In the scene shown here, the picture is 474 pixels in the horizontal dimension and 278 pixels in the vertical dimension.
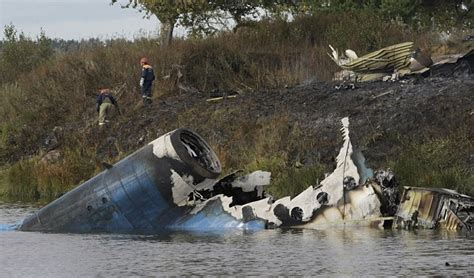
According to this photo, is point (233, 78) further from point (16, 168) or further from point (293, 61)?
point (16, 168)

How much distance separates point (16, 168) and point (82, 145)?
199 cm

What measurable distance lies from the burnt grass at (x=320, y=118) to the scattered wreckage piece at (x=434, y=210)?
3589 millimetres

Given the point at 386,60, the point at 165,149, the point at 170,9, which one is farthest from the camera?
the point at 170,9

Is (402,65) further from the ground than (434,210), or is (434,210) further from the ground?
(402,65)

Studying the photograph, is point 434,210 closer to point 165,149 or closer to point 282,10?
point 165,149

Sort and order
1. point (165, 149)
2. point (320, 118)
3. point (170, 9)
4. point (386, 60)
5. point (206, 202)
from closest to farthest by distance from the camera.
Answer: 1. point (165, 149)
2. point (206, 202)
3. point (320, 118)
4. point (386, 60)
5. point (170, 9)

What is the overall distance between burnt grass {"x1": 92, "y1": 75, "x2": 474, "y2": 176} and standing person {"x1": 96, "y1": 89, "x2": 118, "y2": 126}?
311 millimetres

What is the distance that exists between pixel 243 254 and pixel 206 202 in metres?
3.08

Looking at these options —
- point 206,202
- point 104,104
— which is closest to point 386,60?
point 104,104

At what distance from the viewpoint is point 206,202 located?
71.5 feet

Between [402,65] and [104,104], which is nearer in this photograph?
[402,65]

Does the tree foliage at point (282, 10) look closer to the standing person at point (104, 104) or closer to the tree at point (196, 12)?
the tree at point (196, 12)

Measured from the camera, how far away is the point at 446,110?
2752 cm

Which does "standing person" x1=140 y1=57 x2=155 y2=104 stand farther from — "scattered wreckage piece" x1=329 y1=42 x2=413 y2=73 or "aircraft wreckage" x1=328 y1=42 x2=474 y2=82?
"scattered wreckage piece" x1=329 y1=42 x2=413 y2=73
